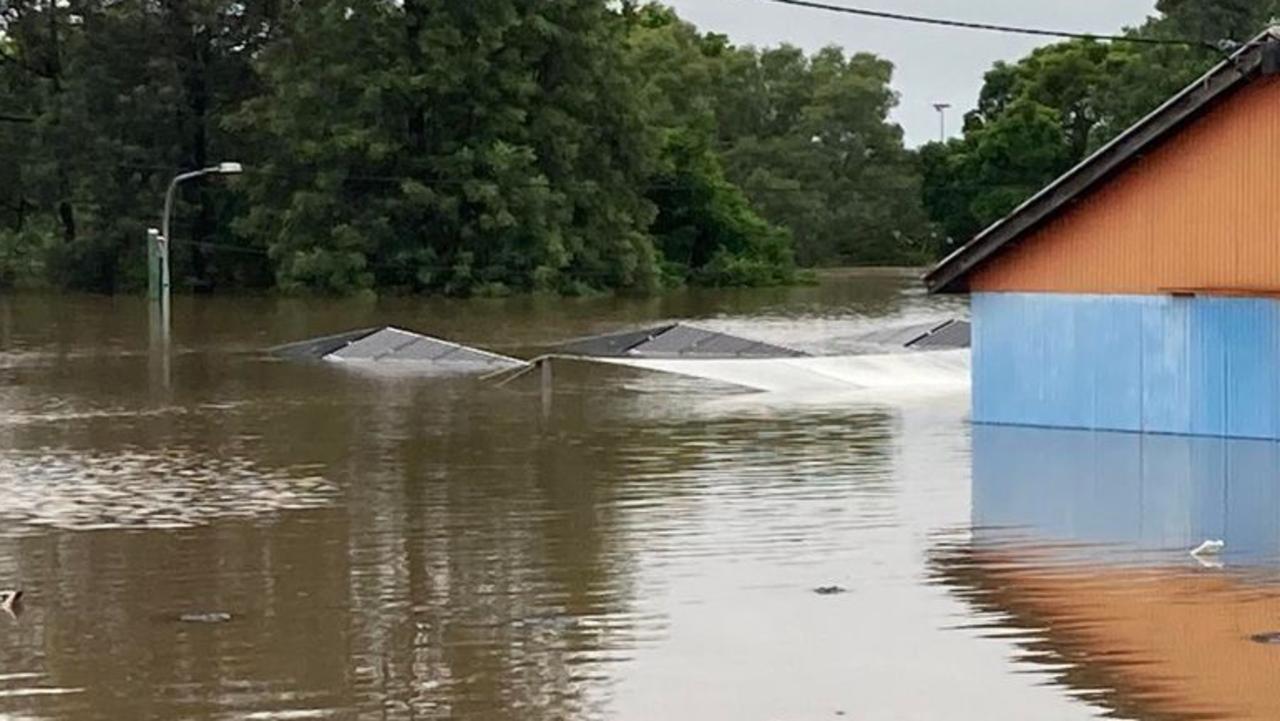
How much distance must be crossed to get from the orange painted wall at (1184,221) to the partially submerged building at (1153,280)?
0.01 meters

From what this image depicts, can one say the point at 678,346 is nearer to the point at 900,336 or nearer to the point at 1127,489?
the point at 900,336

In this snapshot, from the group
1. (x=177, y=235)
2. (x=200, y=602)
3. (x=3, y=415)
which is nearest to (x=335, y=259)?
(x=177, y=235)

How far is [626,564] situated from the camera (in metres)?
15.0

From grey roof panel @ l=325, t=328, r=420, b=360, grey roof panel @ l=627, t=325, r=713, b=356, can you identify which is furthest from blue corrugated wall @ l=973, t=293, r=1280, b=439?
grey roof panel @ l=325, t=328, r=420, b=360

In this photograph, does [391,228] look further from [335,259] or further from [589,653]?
[589,653]

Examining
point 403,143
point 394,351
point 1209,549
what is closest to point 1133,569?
point 1209,549

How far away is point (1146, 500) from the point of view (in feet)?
59.9

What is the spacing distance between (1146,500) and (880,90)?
82.2 m

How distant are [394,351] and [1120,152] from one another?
1799 centimetres

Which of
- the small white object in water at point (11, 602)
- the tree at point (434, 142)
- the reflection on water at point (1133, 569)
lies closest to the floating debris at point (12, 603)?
the small white object in water at point (11, 602)

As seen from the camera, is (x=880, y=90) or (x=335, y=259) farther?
(x=880, y=90)

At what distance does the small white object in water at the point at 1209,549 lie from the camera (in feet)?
49.7

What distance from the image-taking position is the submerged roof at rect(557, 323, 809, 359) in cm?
3759

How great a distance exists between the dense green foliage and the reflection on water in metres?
57.7
